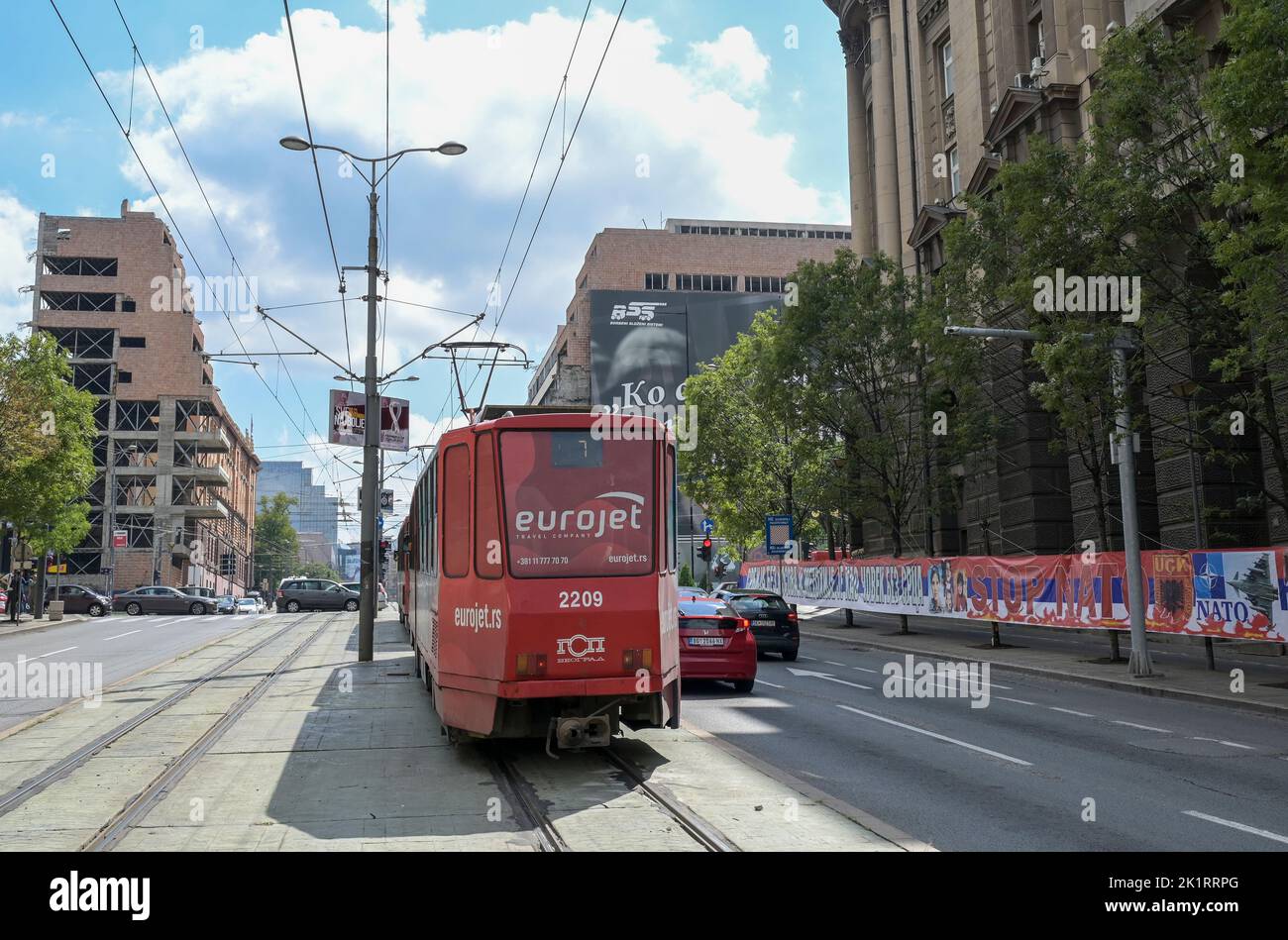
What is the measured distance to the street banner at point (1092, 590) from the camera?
659 inches

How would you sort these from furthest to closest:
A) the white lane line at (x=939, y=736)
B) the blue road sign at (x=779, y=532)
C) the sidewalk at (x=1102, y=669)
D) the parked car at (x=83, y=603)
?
the parked car at (x=83, y=603)
the blue road sign at (x=779, y=532)
the sidewalk at (x=1102, y=669)
the white lane line at (x=939, y=736)

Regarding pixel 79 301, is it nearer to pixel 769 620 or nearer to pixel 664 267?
pixel 664 267

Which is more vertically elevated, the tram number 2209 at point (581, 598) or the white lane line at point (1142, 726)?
the tram number 2209 at point (581, 598)

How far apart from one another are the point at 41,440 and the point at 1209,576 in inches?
1510

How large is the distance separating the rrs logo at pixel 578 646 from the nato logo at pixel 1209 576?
41.3 feet

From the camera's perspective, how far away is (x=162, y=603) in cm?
5556

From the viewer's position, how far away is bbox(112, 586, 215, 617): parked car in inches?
2179

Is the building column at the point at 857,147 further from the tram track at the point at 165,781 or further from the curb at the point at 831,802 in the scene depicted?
the curb at the point at 831,802

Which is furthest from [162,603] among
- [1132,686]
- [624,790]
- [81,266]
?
[624,790]

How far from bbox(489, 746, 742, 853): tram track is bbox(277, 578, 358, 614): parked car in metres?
45.2

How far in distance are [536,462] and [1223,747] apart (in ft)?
25.7

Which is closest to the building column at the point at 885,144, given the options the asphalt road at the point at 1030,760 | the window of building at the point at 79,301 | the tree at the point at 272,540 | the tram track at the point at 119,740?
the asphalt road at the point at 1030,760

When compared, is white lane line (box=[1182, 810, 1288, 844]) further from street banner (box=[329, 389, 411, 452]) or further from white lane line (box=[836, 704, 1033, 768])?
street banner (box=[329, 389, 411, 452])
